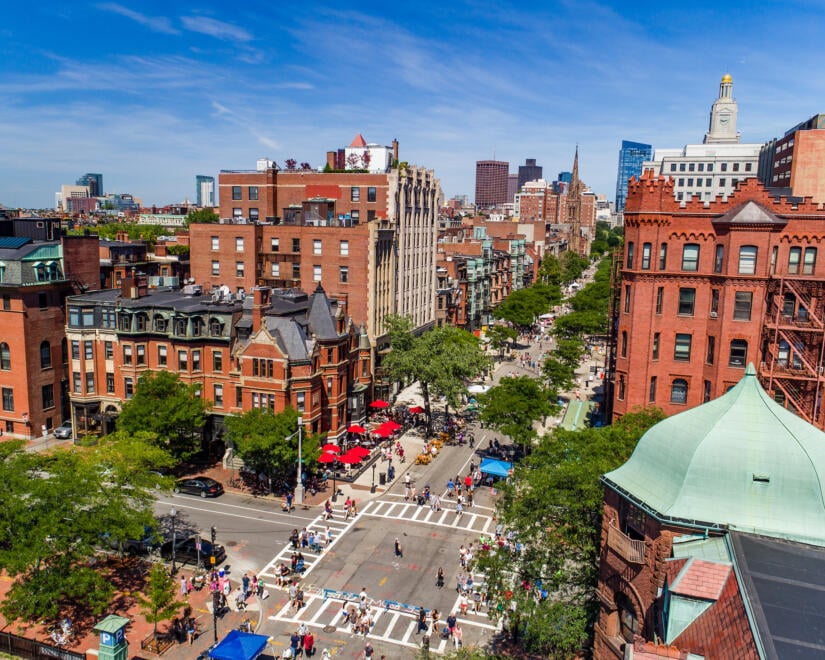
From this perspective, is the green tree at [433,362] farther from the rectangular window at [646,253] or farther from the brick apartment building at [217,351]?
the rectangular window at [646,253]

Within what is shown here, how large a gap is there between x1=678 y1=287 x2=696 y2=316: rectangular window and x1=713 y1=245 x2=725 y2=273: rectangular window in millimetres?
2262

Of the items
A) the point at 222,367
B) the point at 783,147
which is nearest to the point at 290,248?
the point at 222,367

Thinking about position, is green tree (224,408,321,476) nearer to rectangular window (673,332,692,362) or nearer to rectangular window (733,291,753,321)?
rectangular window (673,332,692,362)

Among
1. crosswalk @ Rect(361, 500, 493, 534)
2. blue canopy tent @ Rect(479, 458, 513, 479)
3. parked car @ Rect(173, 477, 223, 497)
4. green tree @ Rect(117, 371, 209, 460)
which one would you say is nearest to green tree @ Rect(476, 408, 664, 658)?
crosswalk @ Rect(361, 500, 493, 534)

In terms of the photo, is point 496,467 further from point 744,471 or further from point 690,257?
point 744,471

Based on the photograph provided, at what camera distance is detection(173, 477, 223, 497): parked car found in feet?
172

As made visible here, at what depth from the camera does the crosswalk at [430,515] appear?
4897 cm

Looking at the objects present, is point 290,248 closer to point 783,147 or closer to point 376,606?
point 376,606

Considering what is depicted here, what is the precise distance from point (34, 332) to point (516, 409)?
46450mm

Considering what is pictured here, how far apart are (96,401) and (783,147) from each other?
10058cm

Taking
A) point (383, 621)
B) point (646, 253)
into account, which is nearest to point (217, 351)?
point (383, 621)

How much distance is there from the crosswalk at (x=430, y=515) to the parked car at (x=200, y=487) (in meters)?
12.3

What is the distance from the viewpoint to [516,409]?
57.8 meters

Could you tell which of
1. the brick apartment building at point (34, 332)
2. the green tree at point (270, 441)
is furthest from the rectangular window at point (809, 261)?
the brick apartment building at point (34, 332)
